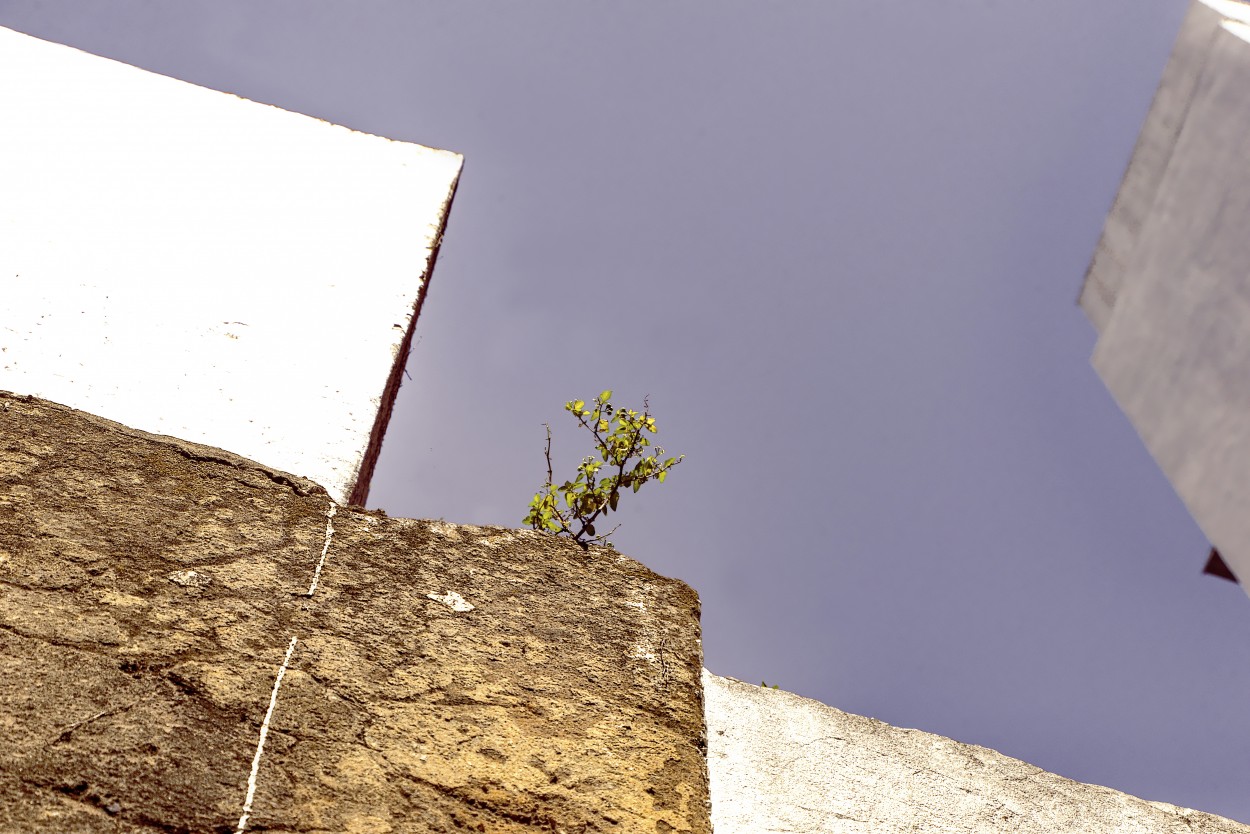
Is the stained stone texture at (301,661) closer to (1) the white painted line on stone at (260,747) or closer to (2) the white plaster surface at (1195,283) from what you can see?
(1) the white painted line on stone at (260,747)

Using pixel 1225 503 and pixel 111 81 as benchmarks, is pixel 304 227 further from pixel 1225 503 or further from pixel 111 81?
pixel 1225 503

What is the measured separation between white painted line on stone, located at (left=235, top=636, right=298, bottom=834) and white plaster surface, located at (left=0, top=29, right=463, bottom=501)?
1.06 meters

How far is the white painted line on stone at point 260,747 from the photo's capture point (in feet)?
4.71

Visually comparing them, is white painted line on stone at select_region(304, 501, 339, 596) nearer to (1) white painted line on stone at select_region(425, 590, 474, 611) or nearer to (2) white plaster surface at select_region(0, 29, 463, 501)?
(1) white painted line on stone at select_region(425, 590, 474, 611)

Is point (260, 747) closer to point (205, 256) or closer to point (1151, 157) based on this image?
point (205, 256)

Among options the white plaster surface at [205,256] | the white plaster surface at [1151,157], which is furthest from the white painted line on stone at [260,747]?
the white plaster surface at [1151,157]

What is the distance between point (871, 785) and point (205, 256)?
8.80ft

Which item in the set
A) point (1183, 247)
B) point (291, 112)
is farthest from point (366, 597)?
point (1183, 247)

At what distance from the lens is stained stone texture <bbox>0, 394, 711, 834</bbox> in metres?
1.46

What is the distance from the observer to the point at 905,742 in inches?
132

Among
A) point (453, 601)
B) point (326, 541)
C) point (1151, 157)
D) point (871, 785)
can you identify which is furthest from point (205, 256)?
point (1151, 157)

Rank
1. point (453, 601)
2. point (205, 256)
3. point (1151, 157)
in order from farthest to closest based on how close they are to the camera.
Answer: point (1151, 157) → point (205, 256) → point (453, 601)

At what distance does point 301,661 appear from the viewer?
167 centimetres

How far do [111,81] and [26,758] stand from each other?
3.22 m
